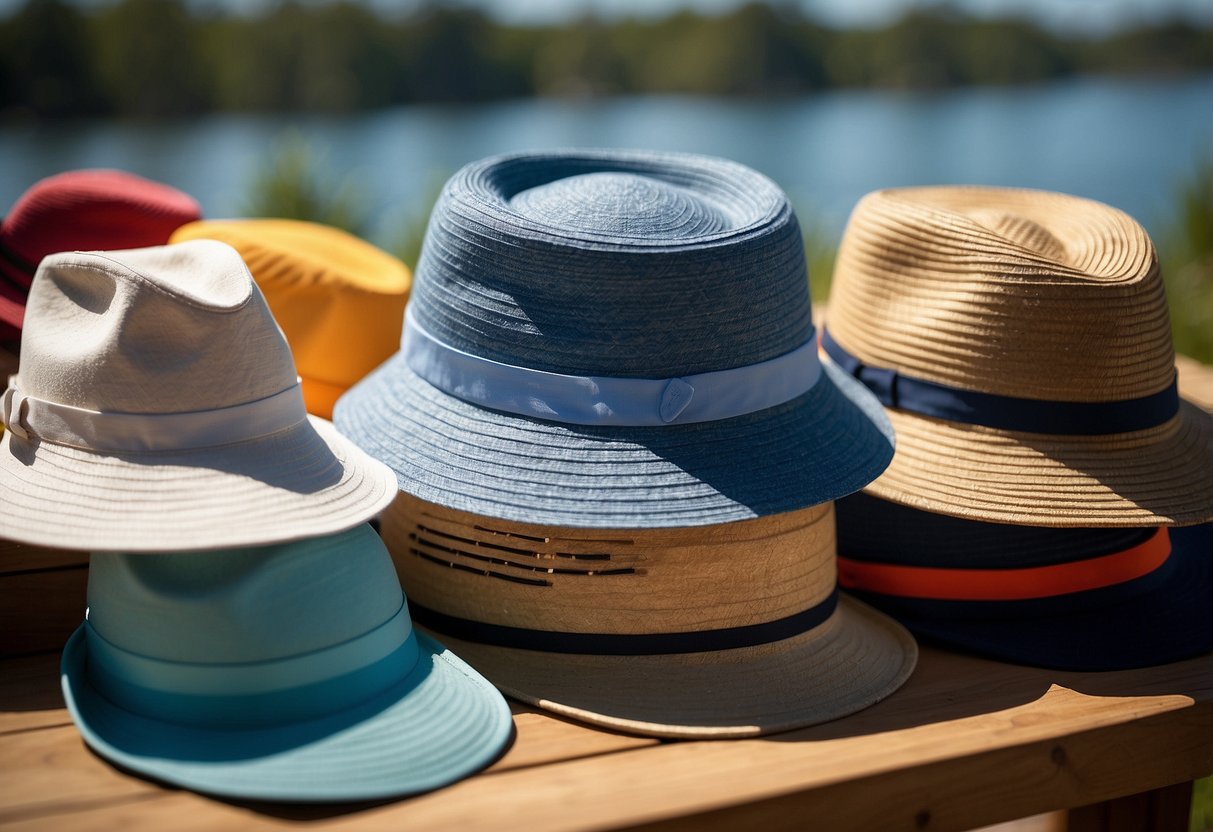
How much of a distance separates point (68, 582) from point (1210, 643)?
2268mm

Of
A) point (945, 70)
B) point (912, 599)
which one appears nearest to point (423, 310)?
point (912, 599)

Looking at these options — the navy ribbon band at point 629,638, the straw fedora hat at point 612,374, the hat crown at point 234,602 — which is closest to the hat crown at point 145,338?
the hat crown at point 234,602

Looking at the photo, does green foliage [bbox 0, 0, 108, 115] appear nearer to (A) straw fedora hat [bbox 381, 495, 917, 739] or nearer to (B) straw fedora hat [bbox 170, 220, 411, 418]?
(B) straw fedora hat [bbox 170, 220, 411, 418]

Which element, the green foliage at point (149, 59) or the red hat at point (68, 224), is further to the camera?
the green foliage at point (149, 59)

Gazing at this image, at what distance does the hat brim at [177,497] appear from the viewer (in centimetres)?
157

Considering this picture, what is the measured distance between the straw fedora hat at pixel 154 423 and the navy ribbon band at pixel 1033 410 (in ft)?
3.92

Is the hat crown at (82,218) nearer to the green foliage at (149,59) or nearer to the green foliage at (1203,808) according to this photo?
the green foliage at (1203,808)

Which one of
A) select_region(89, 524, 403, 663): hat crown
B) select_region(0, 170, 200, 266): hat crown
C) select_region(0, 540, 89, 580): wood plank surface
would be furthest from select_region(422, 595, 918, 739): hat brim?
select_region(0, 170, 200, 266): hat crown

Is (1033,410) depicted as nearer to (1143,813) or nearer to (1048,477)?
(1048,477)

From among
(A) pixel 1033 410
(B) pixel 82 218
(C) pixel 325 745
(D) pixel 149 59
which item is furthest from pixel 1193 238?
(D) pixel 149 59

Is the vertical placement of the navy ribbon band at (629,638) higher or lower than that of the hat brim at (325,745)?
lower

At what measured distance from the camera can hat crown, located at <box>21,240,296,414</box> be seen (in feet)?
5.31

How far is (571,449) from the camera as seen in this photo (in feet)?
6.21

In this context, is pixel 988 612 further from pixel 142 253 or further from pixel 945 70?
pixel 945 70
